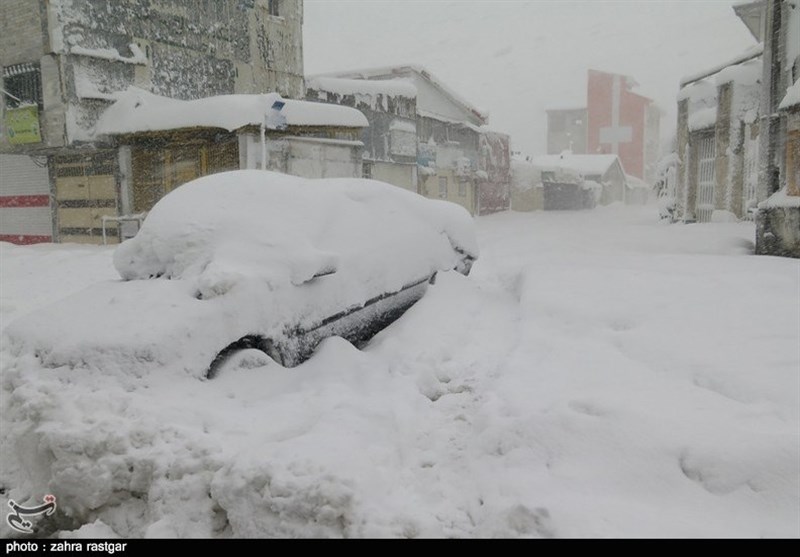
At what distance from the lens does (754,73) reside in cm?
1297

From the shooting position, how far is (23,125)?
13.9 metres

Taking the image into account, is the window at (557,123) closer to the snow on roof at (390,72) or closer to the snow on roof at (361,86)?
the snow on roof at (390,72)

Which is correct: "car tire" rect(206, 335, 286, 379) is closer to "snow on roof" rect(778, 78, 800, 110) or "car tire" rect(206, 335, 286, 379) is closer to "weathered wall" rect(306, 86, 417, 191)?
"snow on roof" rect(778, 78, 800, 110)

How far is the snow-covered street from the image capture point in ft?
7.00

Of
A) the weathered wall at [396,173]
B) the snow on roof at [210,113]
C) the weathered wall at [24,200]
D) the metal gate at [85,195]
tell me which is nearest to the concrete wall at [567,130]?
the weathered wall at [396,173]

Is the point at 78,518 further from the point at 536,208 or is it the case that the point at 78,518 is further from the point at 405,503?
A: the point at 536,208

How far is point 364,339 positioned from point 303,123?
9730 millimetres

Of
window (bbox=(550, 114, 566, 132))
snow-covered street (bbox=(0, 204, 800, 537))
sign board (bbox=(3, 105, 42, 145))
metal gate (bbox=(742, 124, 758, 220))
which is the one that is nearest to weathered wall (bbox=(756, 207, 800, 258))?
snow-covered street (bbox=(0, 204, 800, 537))

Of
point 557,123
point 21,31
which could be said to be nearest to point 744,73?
point 21,31

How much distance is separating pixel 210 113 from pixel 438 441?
36.6 feet

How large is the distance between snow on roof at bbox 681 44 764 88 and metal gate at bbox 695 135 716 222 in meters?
1.71

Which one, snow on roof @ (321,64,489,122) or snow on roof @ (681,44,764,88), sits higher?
snow on roof @ (321,64,489,122)

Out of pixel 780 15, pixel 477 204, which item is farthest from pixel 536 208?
pixel 780 15

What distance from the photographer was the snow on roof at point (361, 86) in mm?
17812
